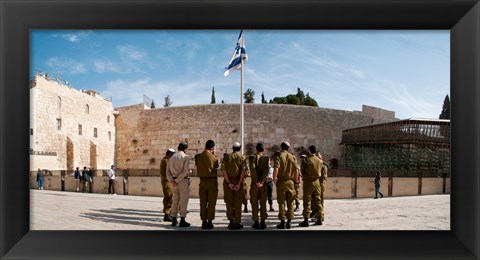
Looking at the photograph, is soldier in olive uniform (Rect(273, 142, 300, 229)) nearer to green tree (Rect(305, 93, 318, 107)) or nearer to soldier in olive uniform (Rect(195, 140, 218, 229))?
soldier in olive uniform (Rect(195, 140, 218, 229))

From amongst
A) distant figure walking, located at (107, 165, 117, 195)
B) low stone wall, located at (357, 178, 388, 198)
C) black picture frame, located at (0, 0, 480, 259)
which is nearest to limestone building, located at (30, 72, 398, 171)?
distant figure walking, located at (107, 165, 117, 195)

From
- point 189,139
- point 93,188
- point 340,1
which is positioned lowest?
point 93,188

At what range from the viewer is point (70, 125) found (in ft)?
82.2

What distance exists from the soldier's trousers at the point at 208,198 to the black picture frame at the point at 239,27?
112 centimetres

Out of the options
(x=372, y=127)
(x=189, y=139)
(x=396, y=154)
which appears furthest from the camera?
(x=189, y=139)

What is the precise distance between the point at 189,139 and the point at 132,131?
5568mm

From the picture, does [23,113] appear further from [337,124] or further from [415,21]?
[337,124]

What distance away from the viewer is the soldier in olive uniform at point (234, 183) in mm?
6191

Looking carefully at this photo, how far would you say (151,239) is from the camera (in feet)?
16.6

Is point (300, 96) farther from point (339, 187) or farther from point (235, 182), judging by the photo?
point (235, 182)

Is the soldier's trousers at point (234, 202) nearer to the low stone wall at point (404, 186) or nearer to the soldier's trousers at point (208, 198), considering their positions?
the soldier's trousers at point (208, 198)

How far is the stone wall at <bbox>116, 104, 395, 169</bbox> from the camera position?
2488cm

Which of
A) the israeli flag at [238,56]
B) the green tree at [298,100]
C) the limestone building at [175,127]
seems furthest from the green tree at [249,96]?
the israeli flag at [238,56]

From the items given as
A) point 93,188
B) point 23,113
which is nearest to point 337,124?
point 93,188
